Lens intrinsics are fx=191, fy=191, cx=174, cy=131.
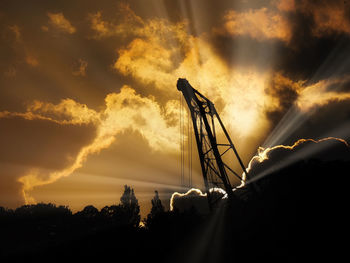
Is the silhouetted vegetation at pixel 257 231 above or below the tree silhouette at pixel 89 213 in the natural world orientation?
below

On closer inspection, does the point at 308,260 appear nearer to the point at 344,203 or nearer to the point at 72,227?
the point at 344,203

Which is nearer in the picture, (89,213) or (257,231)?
(257,231)

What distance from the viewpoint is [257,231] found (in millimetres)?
11070

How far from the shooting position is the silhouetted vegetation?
8289 millimetres

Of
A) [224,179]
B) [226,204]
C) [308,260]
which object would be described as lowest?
[308,260]

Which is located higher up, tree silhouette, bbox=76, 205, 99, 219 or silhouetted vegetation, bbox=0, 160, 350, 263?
tree silhouette, bbox=76, 205, 99, 219

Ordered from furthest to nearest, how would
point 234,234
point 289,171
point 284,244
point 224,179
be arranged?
point 224,179 → point 234,234 → point 289,171 → point 284,244

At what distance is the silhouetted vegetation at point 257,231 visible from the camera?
8289 mm

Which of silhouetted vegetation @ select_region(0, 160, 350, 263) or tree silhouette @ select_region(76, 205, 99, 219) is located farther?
tree silhouette @ select_region(76, 205, 99, 219)

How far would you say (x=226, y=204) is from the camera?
16500 mm

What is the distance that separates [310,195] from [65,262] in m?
15.4

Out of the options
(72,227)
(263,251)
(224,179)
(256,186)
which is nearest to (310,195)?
(263,251)

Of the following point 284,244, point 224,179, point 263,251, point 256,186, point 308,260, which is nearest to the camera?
point 308,260

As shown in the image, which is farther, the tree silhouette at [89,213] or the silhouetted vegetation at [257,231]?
the tree silhouette at [89,213]
